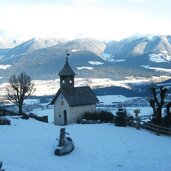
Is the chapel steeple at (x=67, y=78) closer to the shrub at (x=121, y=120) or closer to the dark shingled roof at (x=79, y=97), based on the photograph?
the dark shingled roof at (x=79, y=97)

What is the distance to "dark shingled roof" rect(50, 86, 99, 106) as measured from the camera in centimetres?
6562

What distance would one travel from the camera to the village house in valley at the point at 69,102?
65.0 metres

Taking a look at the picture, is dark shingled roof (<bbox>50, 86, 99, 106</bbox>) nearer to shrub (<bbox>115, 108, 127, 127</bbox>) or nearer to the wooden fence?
shrub (<bbox>115, 108, 127, 127</bbox>)

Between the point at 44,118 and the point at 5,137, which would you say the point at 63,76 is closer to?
the point at 44,118

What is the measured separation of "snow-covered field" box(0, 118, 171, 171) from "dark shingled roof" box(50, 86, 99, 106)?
75.3ft

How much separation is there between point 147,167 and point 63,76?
40630 mm

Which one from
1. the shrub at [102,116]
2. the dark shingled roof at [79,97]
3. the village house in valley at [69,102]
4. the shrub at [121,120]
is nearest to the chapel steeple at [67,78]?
the village house in valley at [69,102]

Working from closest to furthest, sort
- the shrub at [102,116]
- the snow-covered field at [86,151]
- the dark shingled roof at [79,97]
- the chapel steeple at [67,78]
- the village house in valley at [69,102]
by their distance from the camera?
the snow-covered field at [86,151]
the shrub at [102,116]
the village house in valley at [69,102]
the dark shingled roof at [79,97]
the chapel steeple at [67,78]

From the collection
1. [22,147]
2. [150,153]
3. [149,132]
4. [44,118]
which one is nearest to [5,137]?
[22,147]

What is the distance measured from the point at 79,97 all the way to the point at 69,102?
259 cm

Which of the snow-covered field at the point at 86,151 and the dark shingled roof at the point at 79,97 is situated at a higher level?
the dark shingled roof at the point at 79,97

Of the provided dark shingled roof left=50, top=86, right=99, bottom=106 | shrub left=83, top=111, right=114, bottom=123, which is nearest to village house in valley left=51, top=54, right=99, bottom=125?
dark shingled roof left=50, top=86, right=99, bottom=106

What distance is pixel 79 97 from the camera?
2640 inches

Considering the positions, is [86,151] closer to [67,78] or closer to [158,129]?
[158,129]
